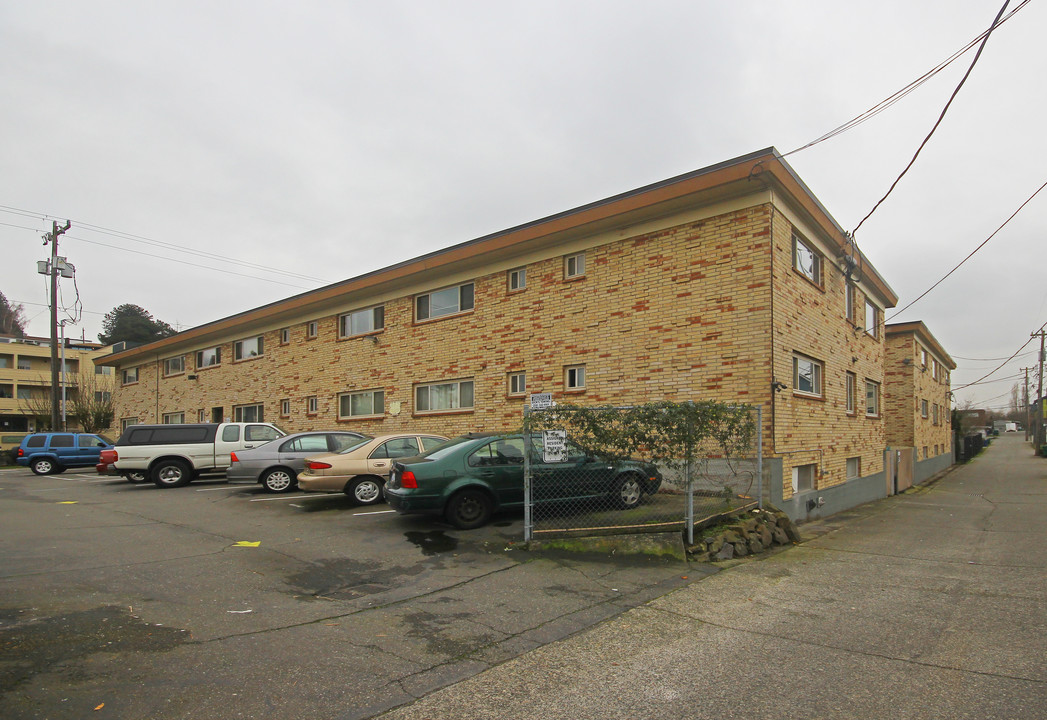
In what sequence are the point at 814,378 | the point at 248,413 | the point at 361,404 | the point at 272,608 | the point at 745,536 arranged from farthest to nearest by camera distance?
the point at 248,413, the point at 361,404, the point at 814,378, the point at 745,536, the point at 272,608

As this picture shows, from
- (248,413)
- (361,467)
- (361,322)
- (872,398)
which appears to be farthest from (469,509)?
(248,413)

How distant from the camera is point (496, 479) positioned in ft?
32.4

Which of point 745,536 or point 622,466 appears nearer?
point 622,466

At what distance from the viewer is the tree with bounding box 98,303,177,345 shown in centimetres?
6775

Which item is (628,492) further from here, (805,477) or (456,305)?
(456,305)

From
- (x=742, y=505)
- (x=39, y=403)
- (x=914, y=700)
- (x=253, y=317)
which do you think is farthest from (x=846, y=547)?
(x=39, y=403)

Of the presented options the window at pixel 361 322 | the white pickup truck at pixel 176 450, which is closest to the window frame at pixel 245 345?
the window at pixel 361 322

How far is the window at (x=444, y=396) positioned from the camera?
16.9 meters

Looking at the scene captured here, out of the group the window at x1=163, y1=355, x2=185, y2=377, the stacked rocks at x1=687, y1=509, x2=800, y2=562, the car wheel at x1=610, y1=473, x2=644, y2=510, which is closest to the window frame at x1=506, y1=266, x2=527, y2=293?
the car wheel at x1=610, y1=473, x2=644, y2=510

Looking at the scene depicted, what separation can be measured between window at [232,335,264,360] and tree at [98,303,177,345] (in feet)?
155

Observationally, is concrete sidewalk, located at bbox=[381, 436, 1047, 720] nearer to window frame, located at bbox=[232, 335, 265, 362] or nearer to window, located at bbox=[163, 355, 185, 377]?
window frame, located at bbox=[232, 335, 265, 362]

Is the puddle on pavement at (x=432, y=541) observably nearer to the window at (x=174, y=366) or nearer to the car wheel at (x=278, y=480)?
the car wheel at (x=278, y=480)

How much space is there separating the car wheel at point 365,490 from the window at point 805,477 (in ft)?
26.0

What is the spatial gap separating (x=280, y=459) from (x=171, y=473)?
13.8 ft
